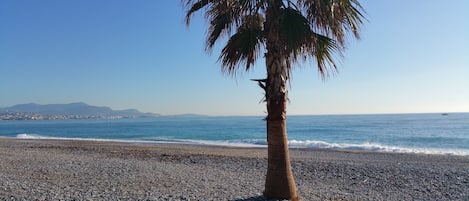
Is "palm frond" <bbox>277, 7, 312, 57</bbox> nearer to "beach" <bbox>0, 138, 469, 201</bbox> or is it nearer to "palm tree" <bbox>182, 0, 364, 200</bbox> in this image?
"palm tree" <bbox>182, 0, 364, 200</bbox>

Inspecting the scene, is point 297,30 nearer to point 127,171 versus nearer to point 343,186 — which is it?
point 343,186

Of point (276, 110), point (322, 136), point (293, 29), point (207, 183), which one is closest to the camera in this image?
point (293, 29)

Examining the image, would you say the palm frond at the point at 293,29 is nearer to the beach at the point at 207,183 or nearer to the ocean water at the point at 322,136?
the beach at the point at 207,183

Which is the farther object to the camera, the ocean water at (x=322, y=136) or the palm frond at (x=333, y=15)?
the ocean water at (x=322, y=136)

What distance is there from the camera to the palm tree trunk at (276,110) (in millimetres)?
6375

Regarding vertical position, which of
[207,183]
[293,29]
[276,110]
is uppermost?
[293,29]

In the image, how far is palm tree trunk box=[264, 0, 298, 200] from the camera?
6.38 metres

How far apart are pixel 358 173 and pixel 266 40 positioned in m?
7.34

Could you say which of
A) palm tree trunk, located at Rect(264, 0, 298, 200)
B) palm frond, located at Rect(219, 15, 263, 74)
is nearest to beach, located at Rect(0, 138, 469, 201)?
palm tree trunk, located at Rect(264, 0, 298, 200)

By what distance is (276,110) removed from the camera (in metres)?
6.50

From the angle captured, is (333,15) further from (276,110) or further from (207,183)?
(207,183)

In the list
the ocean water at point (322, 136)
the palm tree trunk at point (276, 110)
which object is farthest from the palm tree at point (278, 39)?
the ocean water at point (322, 136)

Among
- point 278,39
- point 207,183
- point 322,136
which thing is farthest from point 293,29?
point 322,136

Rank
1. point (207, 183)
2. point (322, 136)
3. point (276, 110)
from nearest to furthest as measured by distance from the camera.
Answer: point (276, 110) < point (207, 183) < point (322, 136)
